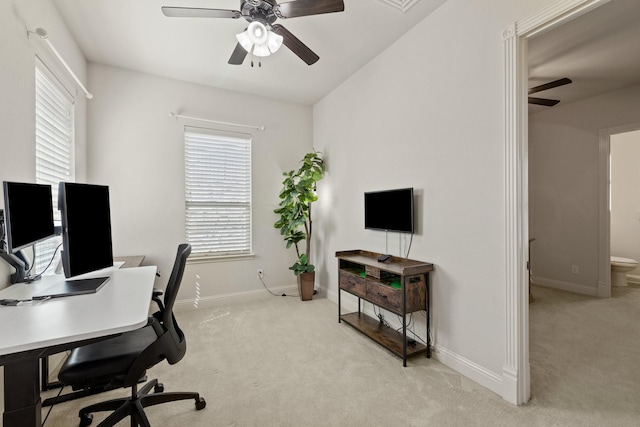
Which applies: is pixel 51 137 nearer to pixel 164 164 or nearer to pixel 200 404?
pixel 164 164

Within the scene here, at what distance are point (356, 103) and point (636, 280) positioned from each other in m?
5.26

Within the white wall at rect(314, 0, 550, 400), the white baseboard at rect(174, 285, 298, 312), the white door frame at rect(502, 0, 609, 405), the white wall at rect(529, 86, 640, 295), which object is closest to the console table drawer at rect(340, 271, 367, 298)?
the white wall at rect(314, 0, 550, 400)

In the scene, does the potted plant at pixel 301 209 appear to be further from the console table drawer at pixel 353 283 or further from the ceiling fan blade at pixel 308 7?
the ceiling fan blade at pixel 308 7

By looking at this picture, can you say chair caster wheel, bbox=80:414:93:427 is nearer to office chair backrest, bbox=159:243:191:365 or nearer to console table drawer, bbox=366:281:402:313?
office chair backrest, bbox=159:243:191:365

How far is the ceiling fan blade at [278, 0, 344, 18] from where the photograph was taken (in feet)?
5.83

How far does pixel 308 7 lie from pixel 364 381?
2574 millimetres

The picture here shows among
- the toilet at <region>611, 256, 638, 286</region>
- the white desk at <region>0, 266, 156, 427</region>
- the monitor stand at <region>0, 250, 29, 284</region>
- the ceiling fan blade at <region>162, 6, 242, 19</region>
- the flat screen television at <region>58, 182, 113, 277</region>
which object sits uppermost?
the ceiling fan blade at <region>162, 6, 242, 19</region>

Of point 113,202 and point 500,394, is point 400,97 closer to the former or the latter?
point 500,394

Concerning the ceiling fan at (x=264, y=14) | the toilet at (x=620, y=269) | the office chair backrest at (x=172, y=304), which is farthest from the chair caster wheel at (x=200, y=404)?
the toilet at (x=620, y=269)

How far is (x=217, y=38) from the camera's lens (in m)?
2.71

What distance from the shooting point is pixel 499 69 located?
6.20 ft

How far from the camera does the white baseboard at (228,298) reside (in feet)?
11.6

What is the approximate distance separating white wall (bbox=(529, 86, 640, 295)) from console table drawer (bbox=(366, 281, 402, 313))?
3583mm

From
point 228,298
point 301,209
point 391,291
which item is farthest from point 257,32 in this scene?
point 228,298
